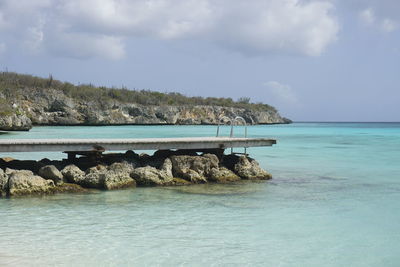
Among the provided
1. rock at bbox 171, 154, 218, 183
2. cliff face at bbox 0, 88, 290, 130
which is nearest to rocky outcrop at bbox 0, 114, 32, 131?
cliff face at bbox 0, 88, 290, 130

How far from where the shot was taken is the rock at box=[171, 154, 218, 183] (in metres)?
12.5

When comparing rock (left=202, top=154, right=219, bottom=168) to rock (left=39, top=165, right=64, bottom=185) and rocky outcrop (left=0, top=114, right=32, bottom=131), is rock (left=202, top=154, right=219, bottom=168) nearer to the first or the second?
rock (left=39, top=165, right=64, bottom=185)

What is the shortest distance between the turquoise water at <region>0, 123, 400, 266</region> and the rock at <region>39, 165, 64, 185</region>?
0.84 metres

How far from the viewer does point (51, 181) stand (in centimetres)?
1094

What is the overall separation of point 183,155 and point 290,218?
4651 mm

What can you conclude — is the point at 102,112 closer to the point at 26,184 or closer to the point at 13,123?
the point at 13,123

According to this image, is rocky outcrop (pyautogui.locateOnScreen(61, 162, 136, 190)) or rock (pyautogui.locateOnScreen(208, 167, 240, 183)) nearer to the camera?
rocky outcrop (pyautogui.locateOnScreen(61, 162, 136, 190))

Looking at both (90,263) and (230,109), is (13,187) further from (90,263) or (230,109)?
(230,109)

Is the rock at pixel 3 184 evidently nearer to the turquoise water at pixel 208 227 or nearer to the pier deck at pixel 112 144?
the turquoise water at pixel 208 227

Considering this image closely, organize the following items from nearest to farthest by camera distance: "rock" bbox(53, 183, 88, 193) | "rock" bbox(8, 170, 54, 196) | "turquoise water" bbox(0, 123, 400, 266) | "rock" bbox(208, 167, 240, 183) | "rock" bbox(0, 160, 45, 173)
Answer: "turquoise water" bbox(0, 123, 400, 266) < "rock" bbox(8, 170, 54, 196) < "rock" bbox(53, 183, 88, 193) < "rock" bbox(0, 160, 45, 173) < "rock" bbox(208, 167, 240, 183)

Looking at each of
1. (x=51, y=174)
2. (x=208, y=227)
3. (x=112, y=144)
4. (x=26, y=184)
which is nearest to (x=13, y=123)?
(x=112, y=144)

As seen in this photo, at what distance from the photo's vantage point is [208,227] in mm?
8297

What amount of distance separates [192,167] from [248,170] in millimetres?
1691

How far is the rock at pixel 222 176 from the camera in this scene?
42.1 ft
